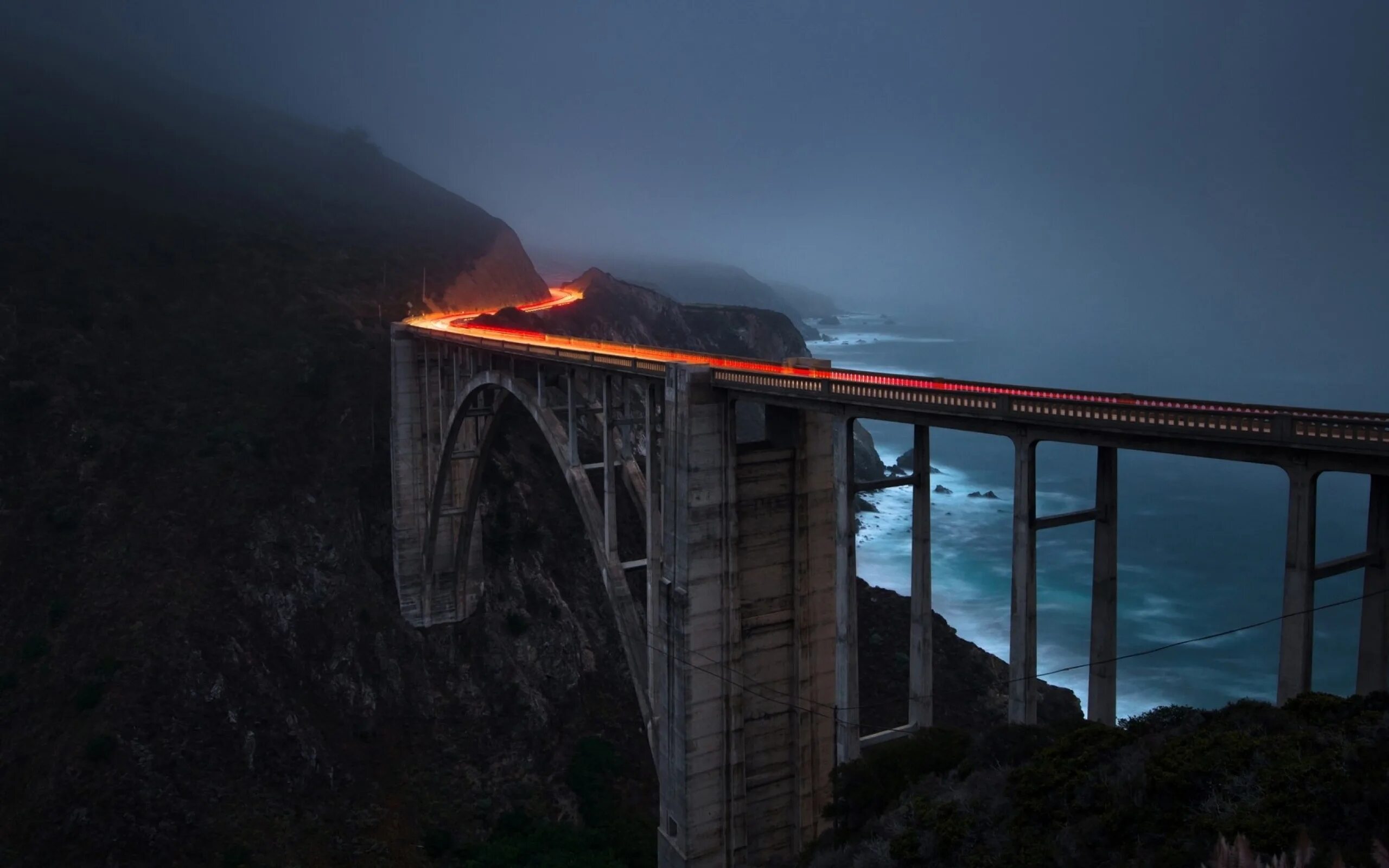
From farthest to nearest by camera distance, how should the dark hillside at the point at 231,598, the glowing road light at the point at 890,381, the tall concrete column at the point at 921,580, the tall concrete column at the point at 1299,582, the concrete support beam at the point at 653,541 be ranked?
the dark hillside at the point at 231,598
the concrete support beam at the point at 653,541
the tall concrete column at the point at 921,580
the glowing road light at the point at 890,381
the tall concrete column at the point at 1299,582

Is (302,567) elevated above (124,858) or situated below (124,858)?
above

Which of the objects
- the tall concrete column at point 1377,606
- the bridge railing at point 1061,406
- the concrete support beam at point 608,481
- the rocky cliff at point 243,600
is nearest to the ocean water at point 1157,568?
the rocky cliff at point 243,600

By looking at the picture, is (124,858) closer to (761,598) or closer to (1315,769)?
(761,598)

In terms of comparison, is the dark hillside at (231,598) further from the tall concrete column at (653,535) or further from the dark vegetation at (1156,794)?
the dark vegetation at (1156,794)

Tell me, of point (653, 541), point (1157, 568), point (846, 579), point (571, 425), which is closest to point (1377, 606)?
point (846, 579)

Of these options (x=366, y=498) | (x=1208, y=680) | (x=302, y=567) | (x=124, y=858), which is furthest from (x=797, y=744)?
(x=1208, y=680)

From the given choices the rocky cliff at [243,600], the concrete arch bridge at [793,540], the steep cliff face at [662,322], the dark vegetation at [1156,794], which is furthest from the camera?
the steep cliff face at [662,322]

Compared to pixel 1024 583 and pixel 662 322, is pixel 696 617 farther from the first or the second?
pixel 662 322

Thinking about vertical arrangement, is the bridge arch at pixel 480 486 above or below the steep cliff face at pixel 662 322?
below
